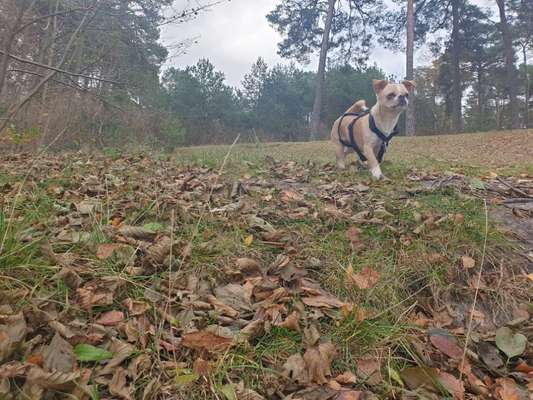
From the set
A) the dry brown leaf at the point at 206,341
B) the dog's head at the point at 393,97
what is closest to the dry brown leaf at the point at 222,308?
the dry brown leaf at the point at 206,341

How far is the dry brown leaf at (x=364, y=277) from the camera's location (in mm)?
1492

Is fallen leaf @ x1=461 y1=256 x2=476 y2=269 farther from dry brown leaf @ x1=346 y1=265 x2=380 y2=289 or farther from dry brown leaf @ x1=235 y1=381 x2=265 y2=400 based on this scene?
dry brown leaf @ x1=235 y1=381 x2=265 y2=400

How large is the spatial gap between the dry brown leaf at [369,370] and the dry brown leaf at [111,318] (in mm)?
826

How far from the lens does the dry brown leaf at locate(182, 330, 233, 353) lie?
3.59ft

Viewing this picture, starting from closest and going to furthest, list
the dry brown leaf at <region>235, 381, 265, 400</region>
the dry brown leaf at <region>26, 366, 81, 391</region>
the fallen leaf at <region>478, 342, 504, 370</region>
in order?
the dry brown leaf at <region>26, 366, 81, 391</region>, the dry brown leaf at <region>235, 381, 265, 400</region>, the fallen leaf at <region>478, 342, 504, 370</region>

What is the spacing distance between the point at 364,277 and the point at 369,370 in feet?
1.65

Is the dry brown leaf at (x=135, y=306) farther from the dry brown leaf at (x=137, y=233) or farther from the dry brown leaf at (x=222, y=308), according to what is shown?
the dry brown leaf at (x=137, y=233)

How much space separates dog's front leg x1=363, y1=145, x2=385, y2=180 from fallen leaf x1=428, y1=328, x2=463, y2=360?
2.44 m

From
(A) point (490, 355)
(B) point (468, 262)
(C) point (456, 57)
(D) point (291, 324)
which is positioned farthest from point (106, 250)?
(C) point (456, 57)

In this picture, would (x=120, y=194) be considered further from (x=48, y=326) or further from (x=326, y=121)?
(x=326, y=121)

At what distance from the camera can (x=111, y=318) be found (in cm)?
118

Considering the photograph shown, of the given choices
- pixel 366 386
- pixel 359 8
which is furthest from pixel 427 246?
pixel 359 8

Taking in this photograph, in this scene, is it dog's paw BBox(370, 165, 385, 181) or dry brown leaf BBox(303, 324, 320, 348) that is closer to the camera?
dry brown leaf BBox(303, 324, 320, 348)

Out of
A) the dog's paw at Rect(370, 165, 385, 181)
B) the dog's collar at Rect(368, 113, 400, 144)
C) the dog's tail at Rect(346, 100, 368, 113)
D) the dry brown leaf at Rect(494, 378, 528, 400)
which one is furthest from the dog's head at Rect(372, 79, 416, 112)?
the dry brown leaf at Rect(494, 378, 528, 400)
